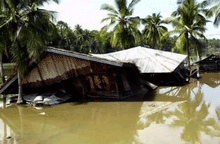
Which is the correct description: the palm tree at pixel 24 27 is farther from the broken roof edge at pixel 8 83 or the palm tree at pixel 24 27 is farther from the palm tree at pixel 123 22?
the palm tree at pixel 123 22

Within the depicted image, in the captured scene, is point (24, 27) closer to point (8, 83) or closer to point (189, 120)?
point (8, 83)

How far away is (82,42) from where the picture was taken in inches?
1896

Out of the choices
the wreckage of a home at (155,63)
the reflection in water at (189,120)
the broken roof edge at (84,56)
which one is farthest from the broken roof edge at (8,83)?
the reflection in water at (189,120)

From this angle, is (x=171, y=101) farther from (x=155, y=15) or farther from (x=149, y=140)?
(x=155, y=15)

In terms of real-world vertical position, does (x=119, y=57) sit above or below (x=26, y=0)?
below

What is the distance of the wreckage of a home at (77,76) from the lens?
34.2 ft

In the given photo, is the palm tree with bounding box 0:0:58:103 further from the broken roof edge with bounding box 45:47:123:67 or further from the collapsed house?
the collapsed house

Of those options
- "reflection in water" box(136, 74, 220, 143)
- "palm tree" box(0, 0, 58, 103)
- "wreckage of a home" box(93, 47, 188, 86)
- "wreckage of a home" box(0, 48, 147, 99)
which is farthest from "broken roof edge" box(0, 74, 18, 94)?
"reflection in water" box(136, 74, 220, 143)

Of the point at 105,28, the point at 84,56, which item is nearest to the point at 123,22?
the point at 105,28

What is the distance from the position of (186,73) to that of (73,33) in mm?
35574

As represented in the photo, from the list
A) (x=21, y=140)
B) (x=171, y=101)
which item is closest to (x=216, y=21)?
(x=171, y=101)

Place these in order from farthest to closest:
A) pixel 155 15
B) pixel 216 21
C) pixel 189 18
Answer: pixel 155 15, pixel 189 18, pixel 216 21

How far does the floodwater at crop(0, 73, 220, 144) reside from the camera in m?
5.75

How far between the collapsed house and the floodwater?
17.1 metres
